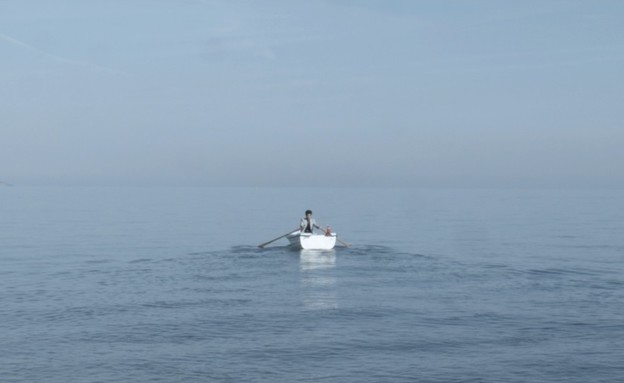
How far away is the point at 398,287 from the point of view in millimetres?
40094

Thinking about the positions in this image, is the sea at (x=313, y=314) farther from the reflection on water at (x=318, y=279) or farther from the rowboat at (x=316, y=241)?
the rowboat at (x=316, y=241)

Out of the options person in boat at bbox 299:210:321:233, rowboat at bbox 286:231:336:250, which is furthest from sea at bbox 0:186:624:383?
person in boat at bbox 299:210:321:233

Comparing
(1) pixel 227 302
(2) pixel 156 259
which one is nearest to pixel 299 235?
(2) pixel 156 259

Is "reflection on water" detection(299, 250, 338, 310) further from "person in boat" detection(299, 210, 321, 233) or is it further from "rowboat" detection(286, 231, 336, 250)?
"person in boat" detection(299, 210, 321, 233)

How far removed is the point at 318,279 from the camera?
43188 millimetres

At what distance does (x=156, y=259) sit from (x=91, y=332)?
26.3 meters

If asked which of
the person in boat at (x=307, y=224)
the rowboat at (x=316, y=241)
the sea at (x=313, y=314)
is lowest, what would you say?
the sea at (x=313, y=314)

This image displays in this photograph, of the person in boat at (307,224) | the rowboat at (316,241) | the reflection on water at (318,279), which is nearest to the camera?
the reflection on water at (318,279)

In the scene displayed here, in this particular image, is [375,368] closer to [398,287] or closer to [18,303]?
[398,287]

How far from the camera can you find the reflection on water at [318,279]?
118 ft

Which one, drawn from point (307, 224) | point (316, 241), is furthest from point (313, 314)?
point (307, 224)

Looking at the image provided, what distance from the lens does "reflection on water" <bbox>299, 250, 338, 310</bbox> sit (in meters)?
35.8

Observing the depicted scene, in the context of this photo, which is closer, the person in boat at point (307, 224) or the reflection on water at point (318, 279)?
the reflection on water at point (318, 279)

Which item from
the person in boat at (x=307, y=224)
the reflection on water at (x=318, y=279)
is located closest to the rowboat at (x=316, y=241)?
the reflection on water at (x=318, y=279)
